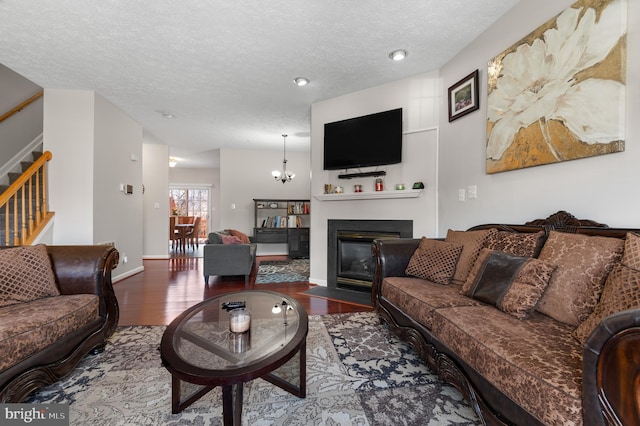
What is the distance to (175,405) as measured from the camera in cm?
132

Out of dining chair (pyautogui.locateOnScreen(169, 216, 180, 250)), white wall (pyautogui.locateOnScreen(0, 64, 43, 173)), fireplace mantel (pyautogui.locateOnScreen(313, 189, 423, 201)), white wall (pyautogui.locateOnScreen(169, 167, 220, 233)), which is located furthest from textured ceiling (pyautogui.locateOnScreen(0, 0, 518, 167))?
white wall (pyautogui.locateOnScreen(169, 167, 220, 233))

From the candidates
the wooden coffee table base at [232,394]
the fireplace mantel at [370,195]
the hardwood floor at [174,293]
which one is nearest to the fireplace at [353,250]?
the fireplace mantel at [370,195]

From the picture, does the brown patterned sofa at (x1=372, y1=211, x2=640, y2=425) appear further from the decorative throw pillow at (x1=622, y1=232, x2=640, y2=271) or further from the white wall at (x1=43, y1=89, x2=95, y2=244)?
the white wall at (x1=43, y1=89, x2=95, y2=244)

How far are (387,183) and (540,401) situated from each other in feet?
8.89

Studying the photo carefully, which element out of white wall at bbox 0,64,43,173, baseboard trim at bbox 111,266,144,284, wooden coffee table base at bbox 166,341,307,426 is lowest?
baseboard trim at bbox 111,266,144,284

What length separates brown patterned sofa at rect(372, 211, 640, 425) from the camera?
76 cm

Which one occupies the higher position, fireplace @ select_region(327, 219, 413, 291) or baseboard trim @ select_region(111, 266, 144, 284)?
fireplace @ select_region(327, 219, 413, 291)

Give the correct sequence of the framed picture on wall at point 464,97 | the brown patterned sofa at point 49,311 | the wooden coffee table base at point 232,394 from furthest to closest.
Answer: the framed picture on wall at point 464,97 < the brown patterned sofa at point 49,311 < the wooden coffee table base at point 232,394

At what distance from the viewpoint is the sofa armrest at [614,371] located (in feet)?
2.31

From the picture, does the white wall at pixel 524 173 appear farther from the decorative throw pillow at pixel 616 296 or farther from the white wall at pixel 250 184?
the white wall at pixel 250 184

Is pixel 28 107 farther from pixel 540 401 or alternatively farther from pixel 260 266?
pixel 540 401

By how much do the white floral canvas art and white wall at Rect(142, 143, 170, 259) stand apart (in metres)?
6.39

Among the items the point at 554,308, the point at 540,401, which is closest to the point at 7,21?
the point at 540,401

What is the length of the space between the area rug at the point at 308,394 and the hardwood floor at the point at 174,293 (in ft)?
2.36
